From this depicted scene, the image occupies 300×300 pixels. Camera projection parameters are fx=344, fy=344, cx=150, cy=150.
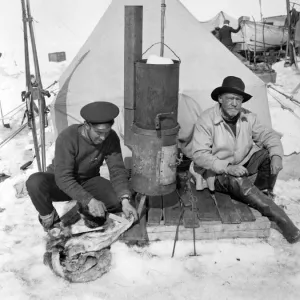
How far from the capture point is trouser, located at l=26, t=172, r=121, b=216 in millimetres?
3016

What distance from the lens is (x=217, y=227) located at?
3.21m

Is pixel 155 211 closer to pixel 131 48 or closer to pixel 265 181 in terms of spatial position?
pixel 265 181

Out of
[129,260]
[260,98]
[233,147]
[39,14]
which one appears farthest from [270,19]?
[129,260]

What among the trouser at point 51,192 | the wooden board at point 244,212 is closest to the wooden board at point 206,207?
the wooden board at point 244,212

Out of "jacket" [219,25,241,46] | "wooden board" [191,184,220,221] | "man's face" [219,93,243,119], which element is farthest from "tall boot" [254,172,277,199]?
"jacket" [219,25,241,46]

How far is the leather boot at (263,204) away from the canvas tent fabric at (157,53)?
133cm

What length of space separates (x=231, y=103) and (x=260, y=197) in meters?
0.94

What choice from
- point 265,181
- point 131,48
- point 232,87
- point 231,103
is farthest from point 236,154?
point 131,48

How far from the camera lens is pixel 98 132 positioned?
2.89 m

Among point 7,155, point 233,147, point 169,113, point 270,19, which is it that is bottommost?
point 7,155

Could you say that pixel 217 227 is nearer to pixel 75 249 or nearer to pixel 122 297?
pixel 122 297

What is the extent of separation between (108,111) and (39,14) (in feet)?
59.1

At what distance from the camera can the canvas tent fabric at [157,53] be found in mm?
4535

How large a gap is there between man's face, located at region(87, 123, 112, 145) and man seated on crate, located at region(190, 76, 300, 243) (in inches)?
38.6
